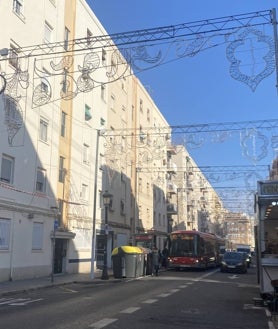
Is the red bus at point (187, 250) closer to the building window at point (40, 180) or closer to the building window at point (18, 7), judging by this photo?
the building window at point (40, 180)

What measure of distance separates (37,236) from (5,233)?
3.41m

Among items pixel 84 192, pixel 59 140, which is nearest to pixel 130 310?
pixel 59 140

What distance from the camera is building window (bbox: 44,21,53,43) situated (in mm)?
27622

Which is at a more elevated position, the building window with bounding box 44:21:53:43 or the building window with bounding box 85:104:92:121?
the building window with bounding box 44:21:53:43

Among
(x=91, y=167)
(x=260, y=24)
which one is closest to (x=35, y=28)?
(x=91, y=167)

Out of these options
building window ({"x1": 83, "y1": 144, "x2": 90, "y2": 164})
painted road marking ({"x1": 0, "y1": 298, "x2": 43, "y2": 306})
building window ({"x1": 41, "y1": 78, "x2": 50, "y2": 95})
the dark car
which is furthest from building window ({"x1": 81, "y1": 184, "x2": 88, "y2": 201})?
painted road marking ({"x1": 0, "y1": 298, "x2": 43, "y2": 306})

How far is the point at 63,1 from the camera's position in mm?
30219

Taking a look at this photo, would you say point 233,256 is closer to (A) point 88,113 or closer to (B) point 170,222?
(A) point 88,113

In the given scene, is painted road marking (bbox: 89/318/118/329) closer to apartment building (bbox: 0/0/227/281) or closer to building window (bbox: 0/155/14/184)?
apartment building (bbox: 0/0/227/281)

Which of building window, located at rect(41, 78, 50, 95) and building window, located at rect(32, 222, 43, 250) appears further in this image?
building window, located at rect(32, 222, 43, 250)

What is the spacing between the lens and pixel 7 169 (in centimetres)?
2325

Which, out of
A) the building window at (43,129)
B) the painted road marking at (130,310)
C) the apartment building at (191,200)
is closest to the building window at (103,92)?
the building window at (43,129)

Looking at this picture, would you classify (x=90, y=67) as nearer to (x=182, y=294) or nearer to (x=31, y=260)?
(x=182, y=294)

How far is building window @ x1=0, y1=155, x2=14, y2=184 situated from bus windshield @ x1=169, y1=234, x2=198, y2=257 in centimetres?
1839
